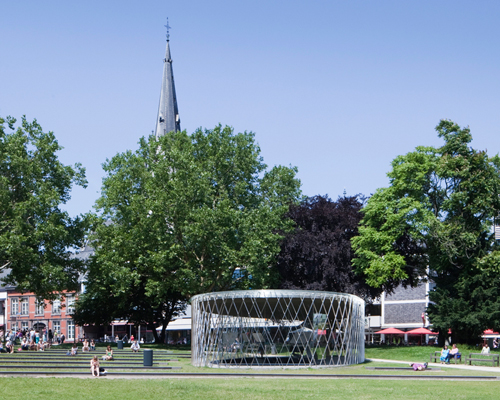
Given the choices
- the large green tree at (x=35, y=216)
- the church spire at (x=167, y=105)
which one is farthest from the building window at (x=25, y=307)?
the large green tree at (x=35, y=216)

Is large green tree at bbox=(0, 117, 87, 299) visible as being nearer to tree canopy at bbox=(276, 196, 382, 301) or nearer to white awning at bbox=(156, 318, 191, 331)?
tree canopy at bbox=(276, 196, 382, 301)

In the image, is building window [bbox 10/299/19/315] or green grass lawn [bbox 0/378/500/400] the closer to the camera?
green grass lawn [bbox 0/378/500/400]

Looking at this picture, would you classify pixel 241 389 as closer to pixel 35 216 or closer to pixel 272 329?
pixel 272 329

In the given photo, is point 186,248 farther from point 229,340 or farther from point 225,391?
point 225,391

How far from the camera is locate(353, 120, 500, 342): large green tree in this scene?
46.2 metres

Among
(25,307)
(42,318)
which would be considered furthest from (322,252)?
(25,307)

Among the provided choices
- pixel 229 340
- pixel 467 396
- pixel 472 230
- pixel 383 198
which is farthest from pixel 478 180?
pixel 467 396

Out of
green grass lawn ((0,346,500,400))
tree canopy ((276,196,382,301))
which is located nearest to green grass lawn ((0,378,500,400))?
green grass lawn ((0,346,500,400))

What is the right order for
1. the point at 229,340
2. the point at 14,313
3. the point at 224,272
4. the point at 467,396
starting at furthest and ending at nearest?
the point at 14,313 → the point at 224,272 → the point at 229,340 → the point at 467,396

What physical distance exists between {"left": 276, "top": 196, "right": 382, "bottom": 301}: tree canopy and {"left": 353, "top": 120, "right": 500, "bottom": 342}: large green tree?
1455mm

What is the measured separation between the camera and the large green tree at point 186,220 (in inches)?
1940

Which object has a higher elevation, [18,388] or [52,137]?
[52,137]

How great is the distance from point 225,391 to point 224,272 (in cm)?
2892

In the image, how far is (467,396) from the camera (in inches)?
776
